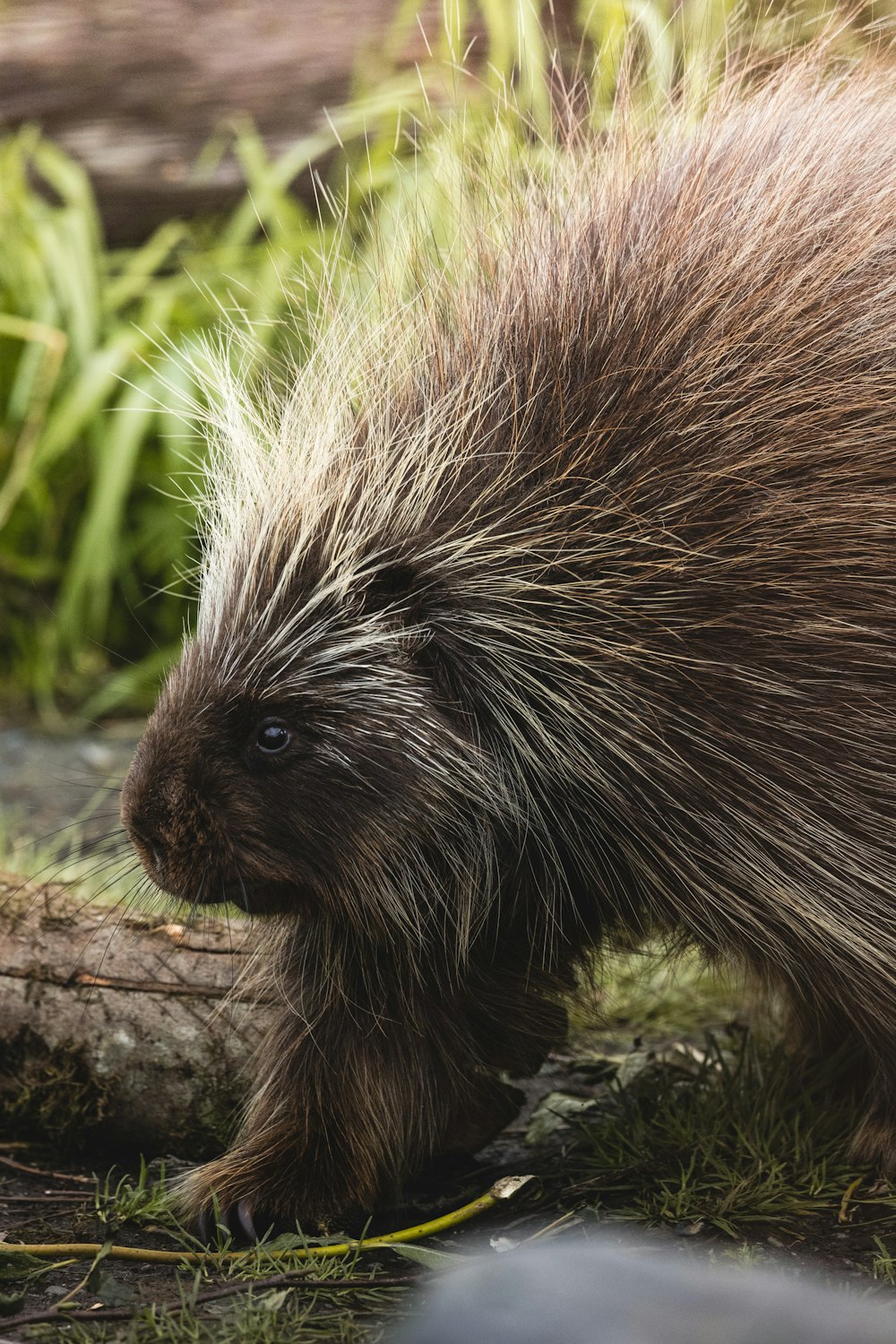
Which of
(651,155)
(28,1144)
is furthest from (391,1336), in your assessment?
(651,155)

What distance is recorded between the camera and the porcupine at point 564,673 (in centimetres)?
219

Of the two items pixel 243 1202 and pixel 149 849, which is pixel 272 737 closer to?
pixel 149 849

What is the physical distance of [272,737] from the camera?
2230 mm

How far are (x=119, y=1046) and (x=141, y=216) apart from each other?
460 centimetres

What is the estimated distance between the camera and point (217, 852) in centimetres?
221

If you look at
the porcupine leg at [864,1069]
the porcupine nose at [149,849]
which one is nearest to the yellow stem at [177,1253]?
the porcupine nose at [149,849]

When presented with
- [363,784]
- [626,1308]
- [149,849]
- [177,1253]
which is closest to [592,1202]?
[177,1253]

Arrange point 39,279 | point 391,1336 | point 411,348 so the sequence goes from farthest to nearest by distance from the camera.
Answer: point 39,279
point 411,348
point 391,1336

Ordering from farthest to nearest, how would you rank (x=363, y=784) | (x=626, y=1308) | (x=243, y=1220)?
(x=243, y=1220) < (x=363, y=784) < (x=626, y=1308)

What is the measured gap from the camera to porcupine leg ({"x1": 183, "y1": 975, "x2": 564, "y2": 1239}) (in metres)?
2.39

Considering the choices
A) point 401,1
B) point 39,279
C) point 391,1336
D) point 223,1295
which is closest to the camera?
point 391,1336

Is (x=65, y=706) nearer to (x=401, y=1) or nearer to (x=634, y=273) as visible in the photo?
(x=401, y=1)

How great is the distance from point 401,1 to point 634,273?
429 centimetres

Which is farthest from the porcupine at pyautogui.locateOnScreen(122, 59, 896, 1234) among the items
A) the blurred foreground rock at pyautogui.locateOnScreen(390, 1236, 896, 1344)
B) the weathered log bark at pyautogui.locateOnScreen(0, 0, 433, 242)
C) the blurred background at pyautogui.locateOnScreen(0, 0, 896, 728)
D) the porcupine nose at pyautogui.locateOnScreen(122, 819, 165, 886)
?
the weathered log bark at pyautogui.locateOnScreen(0, 0, 433, 242)
